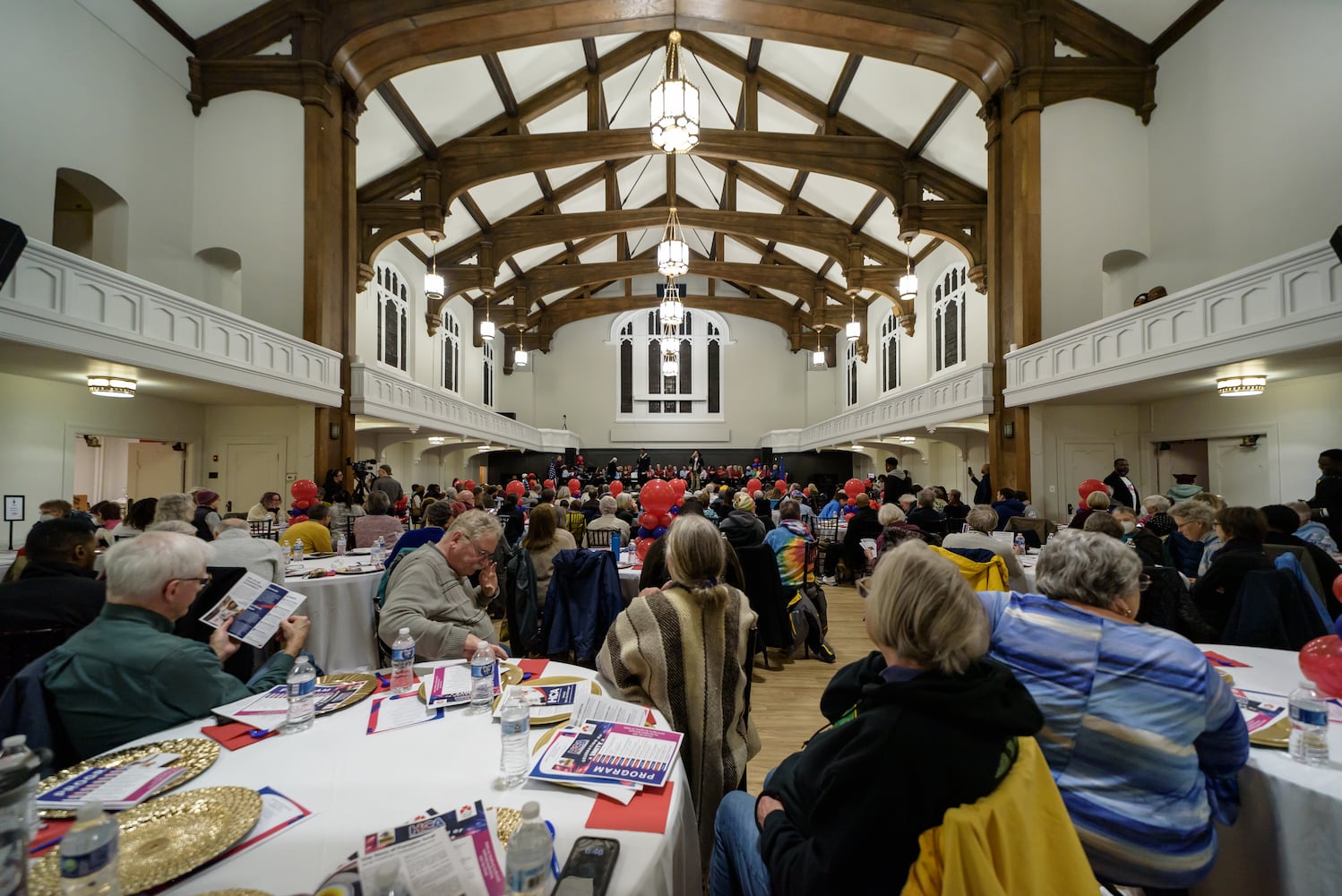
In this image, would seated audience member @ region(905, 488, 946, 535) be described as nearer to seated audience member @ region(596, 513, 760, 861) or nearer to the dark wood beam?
seated audience member @ region(596, 513, 760, 861)

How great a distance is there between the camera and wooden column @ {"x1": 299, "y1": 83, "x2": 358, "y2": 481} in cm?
878

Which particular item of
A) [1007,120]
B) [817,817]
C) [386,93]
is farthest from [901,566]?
[386,93]

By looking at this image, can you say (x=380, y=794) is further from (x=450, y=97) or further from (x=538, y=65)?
(x=538, y=65)

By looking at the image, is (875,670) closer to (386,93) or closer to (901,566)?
(901,566)

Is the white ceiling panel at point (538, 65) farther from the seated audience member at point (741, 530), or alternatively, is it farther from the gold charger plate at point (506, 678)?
the gold charger plate at point (506, 678)

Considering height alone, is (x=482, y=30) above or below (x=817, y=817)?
above

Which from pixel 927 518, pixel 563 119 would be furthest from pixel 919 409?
pixel 563 119

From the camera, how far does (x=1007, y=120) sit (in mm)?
9148

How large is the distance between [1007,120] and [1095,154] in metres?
1.33

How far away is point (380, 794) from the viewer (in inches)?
57.4

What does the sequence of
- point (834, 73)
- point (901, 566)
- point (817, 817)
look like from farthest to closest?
1. point (834, 73)
2. point (901, 566)
3. point (817, 817)

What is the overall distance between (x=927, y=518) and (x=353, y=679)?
595 centimetres

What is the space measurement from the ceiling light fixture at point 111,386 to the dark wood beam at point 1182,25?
13.6 meters

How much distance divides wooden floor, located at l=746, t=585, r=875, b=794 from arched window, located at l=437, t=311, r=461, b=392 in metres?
14.5
